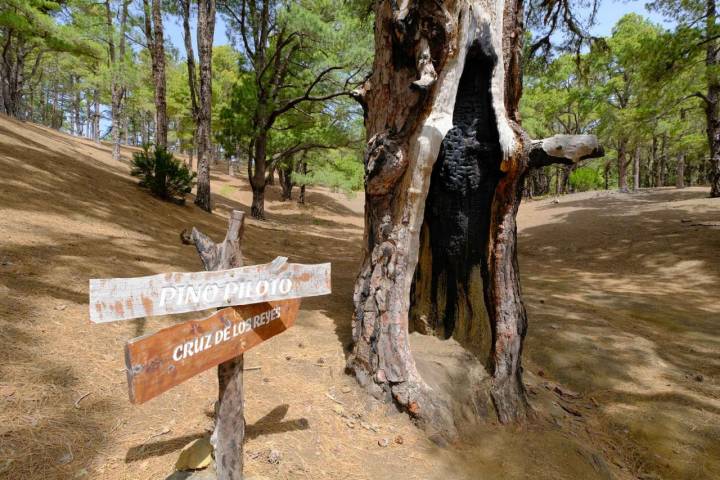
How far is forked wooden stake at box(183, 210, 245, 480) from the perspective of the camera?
1.77 meters

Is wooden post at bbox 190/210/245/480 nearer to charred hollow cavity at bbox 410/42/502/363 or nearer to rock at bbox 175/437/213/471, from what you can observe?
rock at bbox 175/437/213/471

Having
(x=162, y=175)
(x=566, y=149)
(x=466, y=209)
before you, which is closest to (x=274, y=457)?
(x=466, y=209)

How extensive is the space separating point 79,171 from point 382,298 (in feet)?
27.8

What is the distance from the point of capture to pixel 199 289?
5.18 feet

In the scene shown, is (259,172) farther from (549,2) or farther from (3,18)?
(549,2)

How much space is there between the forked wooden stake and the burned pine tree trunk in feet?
3.75

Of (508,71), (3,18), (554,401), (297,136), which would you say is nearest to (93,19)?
(3,18)

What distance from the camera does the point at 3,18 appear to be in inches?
361

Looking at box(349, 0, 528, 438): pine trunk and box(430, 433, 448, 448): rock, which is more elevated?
box(349, 0, 528, 438): pine trunk

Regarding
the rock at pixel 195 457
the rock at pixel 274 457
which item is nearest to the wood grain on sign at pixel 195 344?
the rock at pixel 195 457

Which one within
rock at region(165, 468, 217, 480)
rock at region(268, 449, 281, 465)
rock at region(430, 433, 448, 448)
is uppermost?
rock at region(165, 468, 217, 480)

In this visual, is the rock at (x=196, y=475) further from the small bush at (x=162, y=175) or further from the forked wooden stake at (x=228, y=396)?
the small bush at (x=162, y=175)

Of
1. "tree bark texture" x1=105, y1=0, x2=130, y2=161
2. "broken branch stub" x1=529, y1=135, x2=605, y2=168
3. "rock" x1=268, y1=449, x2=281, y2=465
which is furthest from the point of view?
"tree bark texture" x1=105, y1=0, x2=130, y2=161

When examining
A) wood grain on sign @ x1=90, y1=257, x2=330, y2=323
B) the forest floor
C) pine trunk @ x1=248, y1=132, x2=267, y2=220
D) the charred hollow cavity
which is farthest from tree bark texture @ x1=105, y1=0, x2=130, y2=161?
wood grain on sign @ x1=90, y1=257, x2=330, y2=323
